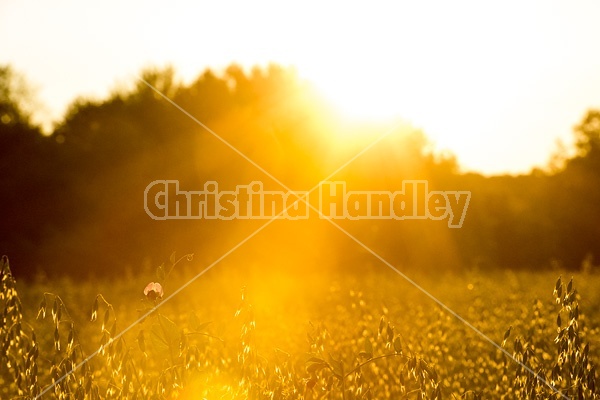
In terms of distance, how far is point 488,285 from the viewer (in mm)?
14180

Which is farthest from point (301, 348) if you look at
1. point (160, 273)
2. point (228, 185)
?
point (228, 185)

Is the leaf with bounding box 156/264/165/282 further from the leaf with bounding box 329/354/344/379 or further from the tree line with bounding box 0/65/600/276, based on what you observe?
the tree line with bounding box 0/65/600/276

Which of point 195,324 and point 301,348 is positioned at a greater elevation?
point 195,324

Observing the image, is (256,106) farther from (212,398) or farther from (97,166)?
(212,398)

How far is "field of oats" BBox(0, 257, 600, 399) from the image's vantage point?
3.56 metres

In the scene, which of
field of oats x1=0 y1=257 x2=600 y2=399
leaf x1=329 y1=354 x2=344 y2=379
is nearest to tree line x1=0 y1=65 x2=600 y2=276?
field of oats x1=0 y1=257 x2=600 y2=399

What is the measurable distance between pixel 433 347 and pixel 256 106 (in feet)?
78.8

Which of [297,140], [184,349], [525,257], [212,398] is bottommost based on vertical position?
[525,257]

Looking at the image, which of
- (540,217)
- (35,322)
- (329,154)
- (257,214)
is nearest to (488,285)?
(35,322)

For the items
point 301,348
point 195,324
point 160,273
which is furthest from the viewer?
point 301,348

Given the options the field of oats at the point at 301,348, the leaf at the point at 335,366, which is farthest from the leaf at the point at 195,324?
the leaf at the point at 335,366

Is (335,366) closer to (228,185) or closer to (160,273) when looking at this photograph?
(160,273)

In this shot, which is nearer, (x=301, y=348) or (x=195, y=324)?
(x=195, y=324)

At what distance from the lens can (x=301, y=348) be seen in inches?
291
